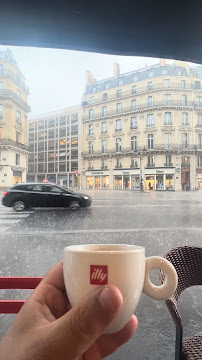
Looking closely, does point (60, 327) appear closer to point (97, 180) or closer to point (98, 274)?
point (98, 274)

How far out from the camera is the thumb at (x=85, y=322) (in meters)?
0.33

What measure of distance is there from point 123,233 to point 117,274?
65.4 inches

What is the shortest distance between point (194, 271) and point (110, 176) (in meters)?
1.05

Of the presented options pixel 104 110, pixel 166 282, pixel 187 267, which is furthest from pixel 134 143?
pixel 166 282

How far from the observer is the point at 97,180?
85.7 inches

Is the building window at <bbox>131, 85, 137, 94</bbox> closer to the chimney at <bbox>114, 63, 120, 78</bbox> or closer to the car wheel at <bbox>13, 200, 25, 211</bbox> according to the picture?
the chimney at <bbox>114, 63, 120, 78</bbox>

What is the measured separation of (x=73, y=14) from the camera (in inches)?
68.5

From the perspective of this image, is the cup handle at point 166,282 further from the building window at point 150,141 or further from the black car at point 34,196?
the building window at point 150,141

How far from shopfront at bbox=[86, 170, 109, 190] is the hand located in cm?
166

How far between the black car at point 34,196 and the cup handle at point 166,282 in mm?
1636

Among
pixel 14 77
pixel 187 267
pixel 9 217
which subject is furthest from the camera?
pixel 14 77

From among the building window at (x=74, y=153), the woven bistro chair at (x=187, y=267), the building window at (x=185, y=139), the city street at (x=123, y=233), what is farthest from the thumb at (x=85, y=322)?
the building window at (x=185, y=139)

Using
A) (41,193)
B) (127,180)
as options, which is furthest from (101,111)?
(41,193)

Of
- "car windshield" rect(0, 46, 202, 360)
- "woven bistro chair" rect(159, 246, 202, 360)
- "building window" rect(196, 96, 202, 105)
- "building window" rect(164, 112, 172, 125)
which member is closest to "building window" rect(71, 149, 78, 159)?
"car windshield" rect(0, 46, 202, 360)
